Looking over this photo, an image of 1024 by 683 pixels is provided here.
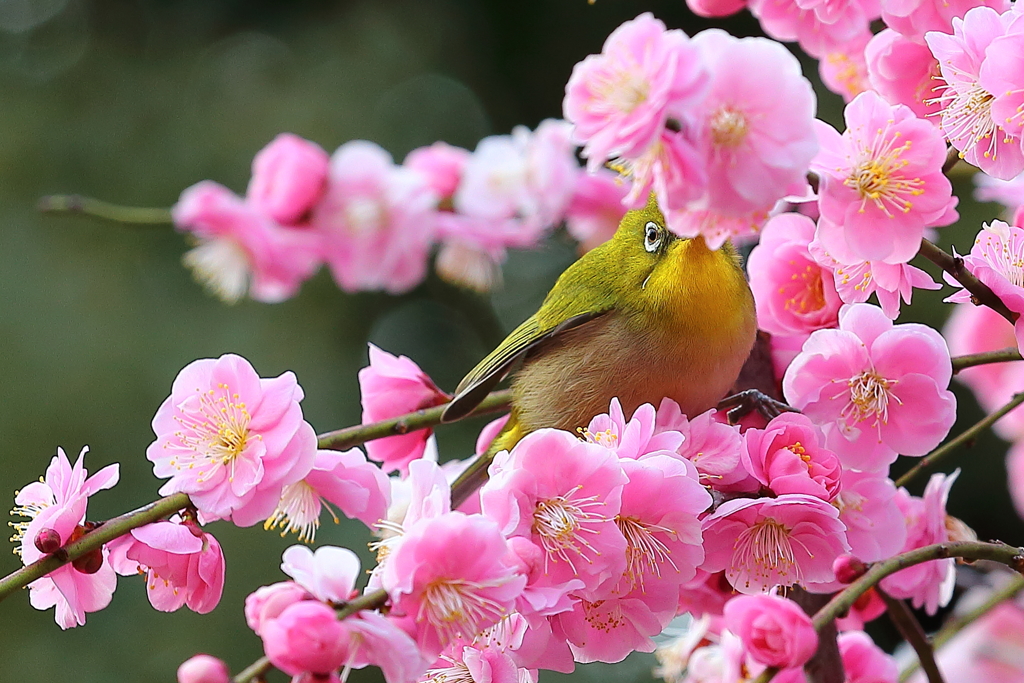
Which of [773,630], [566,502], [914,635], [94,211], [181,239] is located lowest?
[181,239]

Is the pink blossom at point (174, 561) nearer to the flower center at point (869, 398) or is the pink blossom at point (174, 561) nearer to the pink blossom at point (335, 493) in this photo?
the pink blossom at point (335, 493)

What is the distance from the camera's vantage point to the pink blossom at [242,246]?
113 centimetres

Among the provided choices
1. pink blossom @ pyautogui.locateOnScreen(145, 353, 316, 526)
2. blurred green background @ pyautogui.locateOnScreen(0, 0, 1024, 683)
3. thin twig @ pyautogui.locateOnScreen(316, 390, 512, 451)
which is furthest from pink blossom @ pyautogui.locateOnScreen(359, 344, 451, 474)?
blurred green background @ pyautogui.locateOnScreen(0, 0, 1024, 683)

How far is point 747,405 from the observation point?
23.5 inches

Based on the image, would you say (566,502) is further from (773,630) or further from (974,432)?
(974,432)

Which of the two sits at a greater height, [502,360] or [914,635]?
[502,360]

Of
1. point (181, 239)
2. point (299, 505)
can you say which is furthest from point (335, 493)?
point (181, 239)

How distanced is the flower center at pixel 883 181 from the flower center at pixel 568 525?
0.19m

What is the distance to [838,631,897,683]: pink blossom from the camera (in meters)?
0.64

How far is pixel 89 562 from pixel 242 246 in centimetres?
72

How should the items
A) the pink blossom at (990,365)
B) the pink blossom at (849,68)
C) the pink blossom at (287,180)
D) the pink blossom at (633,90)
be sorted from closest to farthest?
1. the pink blossom at (633,90)
2. the pink blossom at (849,68)
3. the pink blossom at (990,365)
4. the pink blossom at (287,180)

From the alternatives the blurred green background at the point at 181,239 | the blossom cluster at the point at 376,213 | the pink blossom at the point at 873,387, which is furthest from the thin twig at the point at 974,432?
the blurred green background at the point at 181,239

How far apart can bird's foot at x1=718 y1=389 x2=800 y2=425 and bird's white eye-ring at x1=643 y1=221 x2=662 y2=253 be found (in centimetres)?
11

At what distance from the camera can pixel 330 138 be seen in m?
2.62
